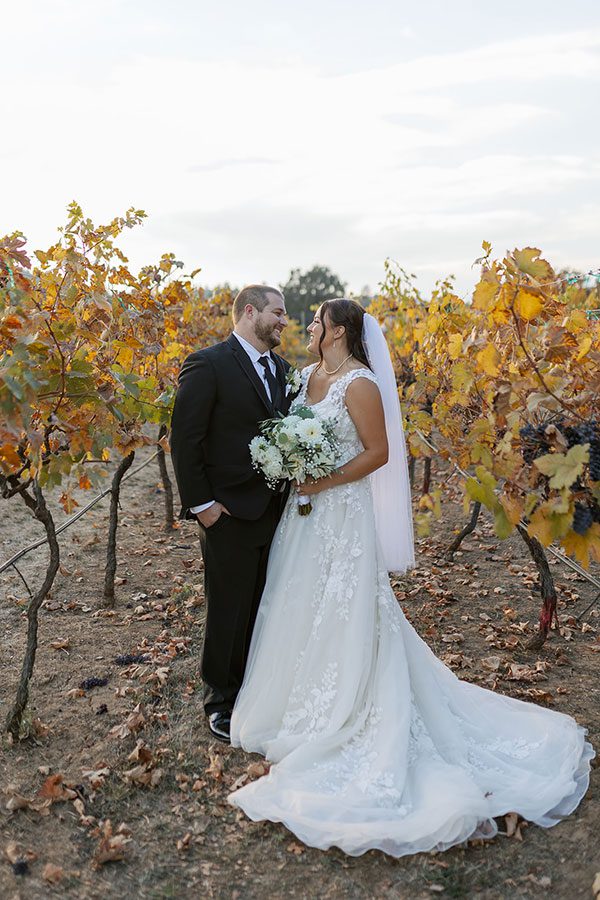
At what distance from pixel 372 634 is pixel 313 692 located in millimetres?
411

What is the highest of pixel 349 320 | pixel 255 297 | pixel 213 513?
pixel 255 297

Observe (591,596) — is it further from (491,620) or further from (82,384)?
(82,384)

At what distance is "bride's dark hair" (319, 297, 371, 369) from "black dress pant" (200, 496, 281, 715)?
902 mm

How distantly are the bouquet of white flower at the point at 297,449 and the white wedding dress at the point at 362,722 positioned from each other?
16cm

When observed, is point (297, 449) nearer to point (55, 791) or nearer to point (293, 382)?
point (293, 382)

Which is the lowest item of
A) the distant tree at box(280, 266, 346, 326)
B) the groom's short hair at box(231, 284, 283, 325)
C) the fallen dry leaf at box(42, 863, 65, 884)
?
the fallen dry leaf at box(42, 863, 65, 884)

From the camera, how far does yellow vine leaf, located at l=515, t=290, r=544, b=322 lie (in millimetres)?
2951

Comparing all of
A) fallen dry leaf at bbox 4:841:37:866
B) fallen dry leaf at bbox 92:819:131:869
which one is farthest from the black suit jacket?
fallen dry leaf at bbox 4:841:37:866

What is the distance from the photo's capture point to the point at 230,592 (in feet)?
13.6

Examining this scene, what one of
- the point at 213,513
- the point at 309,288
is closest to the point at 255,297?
the point at 213,513

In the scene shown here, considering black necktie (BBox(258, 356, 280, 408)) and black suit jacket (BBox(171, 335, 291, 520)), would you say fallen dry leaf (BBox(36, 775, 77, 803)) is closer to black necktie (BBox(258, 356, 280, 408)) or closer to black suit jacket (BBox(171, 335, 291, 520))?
black suit jacket (BBox(171, 335, 291, 520))

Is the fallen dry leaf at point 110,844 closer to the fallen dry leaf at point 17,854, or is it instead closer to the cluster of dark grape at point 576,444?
the fallen dry leaf at point 17,854

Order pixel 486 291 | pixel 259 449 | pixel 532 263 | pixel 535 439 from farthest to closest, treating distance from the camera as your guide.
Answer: pixel 259 449
pixel 535 439
pixel 486 291
pixel 532 263

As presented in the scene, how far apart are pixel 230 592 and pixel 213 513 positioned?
454 mm
